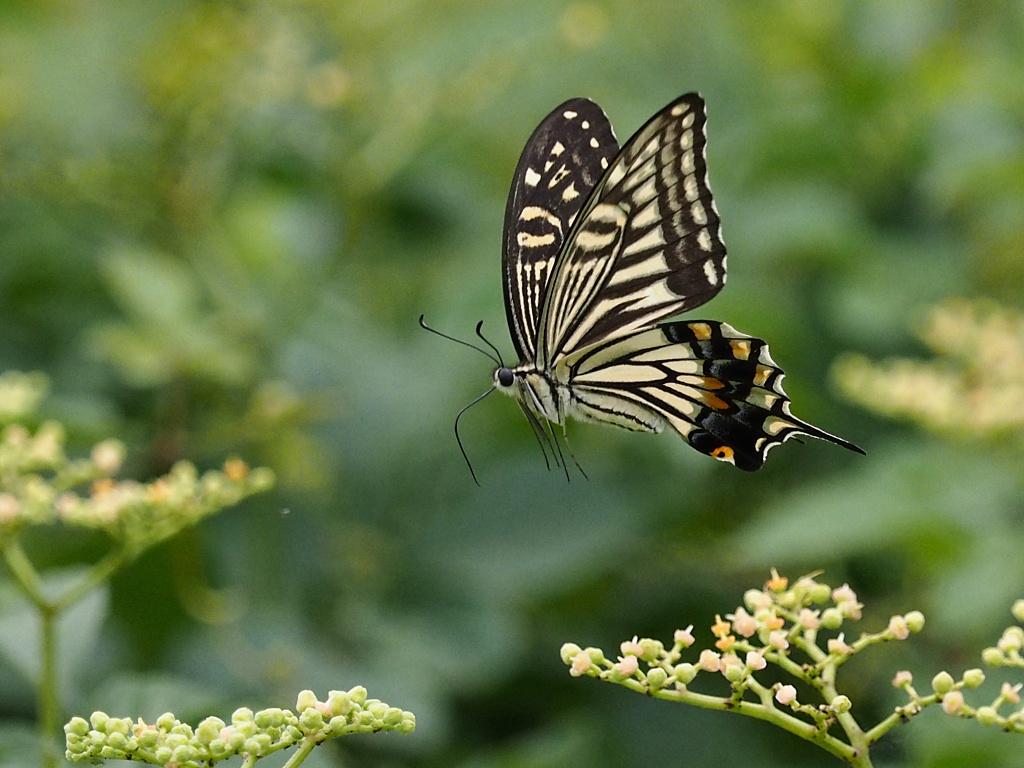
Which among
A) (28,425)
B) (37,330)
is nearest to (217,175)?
(37,330)

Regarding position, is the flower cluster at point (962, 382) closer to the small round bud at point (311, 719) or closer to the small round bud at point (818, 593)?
the small round bud at point (818, 593)

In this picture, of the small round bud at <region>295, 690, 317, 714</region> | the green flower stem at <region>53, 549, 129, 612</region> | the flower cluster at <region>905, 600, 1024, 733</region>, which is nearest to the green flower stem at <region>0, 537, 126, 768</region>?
the green flower stem at <region>53, 549, 129, 612</region>

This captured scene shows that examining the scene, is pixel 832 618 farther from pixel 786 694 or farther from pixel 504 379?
pixel 504 379

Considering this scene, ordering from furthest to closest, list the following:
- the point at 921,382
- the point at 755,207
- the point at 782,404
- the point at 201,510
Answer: the point at 755,207, the point at 921,382, the point at 782,404, the point at 201,510

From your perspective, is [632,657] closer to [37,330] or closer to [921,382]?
[921,382]

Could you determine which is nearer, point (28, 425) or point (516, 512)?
point (28, 425)

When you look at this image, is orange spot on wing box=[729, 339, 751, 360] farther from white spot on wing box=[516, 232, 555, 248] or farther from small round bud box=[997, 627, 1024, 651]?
small round bud box=[997, 627, 1024, 651]

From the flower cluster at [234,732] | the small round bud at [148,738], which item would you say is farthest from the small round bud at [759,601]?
the small round bud at [148,738]
